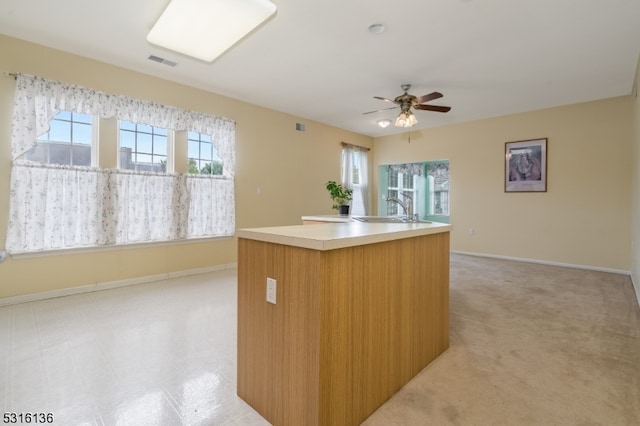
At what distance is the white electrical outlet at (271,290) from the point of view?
1392 mm

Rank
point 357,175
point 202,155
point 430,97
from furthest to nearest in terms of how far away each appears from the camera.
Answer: point 357,175 < point 202,155 < point 430,97

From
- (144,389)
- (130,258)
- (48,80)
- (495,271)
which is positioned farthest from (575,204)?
(48,80)

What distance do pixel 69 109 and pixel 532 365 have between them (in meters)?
4.79

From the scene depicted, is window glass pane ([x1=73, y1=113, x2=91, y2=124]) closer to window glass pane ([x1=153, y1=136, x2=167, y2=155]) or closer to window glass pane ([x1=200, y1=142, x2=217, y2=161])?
window glass pane ([x1=153, y1=136, x2=167, y2=155])

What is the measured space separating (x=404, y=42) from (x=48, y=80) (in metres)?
3.71

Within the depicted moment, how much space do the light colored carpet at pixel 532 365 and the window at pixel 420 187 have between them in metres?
4.24

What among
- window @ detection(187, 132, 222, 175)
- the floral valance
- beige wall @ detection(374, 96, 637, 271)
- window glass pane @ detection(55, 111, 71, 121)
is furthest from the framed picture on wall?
window glass pane @ detection(55, 111, 71, 121)

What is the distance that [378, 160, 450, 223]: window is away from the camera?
7.55 m

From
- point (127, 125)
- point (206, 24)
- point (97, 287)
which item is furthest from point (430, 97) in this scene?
point (97, 287)

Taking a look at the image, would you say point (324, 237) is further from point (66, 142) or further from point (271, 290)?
point (66, 142)

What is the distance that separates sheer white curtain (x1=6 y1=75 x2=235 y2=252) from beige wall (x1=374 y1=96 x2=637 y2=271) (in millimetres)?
4582

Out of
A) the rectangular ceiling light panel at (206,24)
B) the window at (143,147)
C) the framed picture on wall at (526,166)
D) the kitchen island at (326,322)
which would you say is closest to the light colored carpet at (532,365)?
the kitchen island at (326,322)

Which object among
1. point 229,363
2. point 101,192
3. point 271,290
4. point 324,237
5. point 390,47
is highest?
point 390,47

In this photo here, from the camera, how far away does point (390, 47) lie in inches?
126
